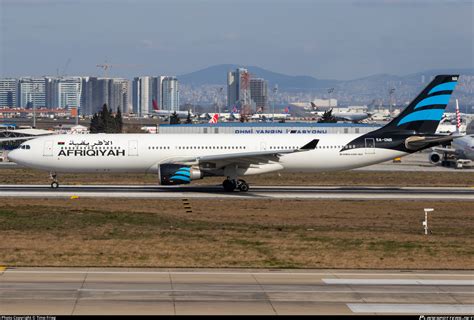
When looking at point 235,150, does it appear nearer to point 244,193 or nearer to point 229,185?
Result: point 229,185

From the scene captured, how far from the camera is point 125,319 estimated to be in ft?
57.6

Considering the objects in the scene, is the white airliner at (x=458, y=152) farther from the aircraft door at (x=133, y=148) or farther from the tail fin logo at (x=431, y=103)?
the aircraft door at (x=133, y=148)

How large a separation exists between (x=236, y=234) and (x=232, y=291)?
12.2m

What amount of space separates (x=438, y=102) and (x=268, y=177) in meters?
15.5

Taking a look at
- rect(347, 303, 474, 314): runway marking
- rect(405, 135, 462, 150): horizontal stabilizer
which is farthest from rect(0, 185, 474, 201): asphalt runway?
rect(347, 303, 474, 314): runway marking

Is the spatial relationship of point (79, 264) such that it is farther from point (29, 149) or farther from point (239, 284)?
point (29, 149)

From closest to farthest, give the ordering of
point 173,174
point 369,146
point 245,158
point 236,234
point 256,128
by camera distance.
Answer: point 236,234 → point 173,174 → point 245,158 → point 369,146 → point 256,128

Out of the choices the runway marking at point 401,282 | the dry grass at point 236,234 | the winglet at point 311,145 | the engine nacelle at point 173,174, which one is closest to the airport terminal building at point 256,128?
the winglet at point 311,145

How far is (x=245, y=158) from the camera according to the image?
1967 inches

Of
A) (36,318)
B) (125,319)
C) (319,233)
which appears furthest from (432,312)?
(319,233)

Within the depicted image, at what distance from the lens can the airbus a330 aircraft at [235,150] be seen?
50719mm

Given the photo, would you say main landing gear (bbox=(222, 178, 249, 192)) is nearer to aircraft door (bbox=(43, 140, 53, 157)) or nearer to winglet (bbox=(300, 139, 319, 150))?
winglet (bbox=(300, 139, 319, 150))

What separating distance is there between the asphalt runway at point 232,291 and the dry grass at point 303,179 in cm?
3422

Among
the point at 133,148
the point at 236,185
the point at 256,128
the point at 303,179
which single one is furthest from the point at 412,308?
the point at 256,128
